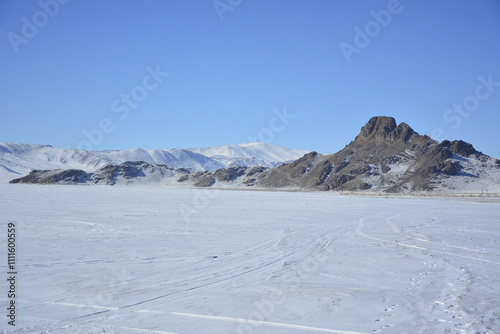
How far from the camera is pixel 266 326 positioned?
7.57 meters

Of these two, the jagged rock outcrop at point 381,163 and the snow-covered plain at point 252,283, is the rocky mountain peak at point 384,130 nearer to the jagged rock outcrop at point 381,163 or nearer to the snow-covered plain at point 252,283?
the jagged rock outcrop at point 381,163

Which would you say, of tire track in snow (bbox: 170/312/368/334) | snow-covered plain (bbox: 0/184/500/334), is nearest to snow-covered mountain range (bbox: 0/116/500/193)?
snow-covered plain (bbox: 0/184/500/334)

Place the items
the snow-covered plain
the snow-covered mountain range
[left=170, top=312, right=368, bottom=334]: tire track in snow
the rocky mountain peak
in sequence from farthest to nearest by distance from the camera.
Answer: the rocky mountain peak → the snow-covered mountain range → the snow-covered plain → [left=170, top=312, right=368, bottom=334]: tire track in snow

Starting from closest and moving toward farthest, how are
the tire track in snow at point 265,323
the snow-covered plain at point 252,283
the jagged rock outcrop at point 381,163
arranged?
the tire track in snow at point 265,323 → the snow-covered plain at point 252,283 → the jagged rock outcrop at point 381,163

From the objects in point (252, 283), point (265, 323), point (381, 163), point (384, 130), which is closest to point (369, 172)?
point (381, 163)

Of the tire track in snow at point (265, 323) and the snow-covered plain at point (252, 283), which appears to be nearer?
the tire track in snow at point (265, 323)

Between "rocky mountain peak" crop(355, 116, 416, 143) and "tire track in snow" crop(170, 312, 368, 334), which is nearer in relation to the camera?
"tire track in snow" crop(170, 312, 368, 334)

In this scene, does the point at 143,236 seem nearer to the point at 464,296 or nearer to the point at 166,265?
the point at 166,265

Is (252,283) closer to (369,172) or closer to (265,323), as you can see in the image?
(265,323)

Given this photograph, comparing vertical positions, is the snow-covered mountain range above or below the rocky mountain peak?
below

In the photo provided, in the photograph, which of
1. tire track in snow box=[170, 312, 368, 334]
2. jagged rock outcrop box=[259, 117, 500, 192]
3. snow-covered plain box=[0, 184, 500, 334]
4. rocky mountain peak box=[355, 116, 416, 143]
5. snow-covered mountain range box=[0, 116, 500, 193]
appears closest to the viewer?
tire track in snow box=[170, 312, 368, 334]

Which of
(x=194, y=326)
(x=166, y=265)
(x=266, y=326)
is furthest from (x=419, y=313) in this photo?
(x=166, y=265)

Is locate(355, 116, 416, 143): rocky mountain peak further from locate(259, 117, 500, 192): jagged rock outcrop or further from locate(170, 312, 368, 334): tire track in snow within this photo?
locate(170, 312, 368, 334): tire track in snow

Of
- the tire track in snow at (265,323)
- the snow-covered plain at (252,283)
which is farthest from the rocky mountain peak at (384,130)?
the tire track in snow at (265,323)
